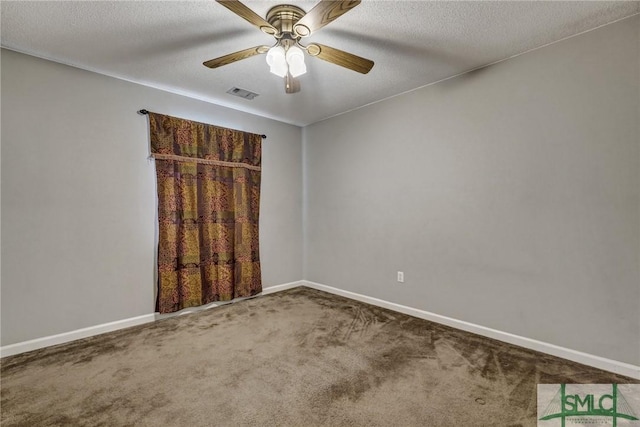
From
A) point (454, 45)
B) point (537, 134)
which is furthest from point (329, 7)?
point (537, 134)

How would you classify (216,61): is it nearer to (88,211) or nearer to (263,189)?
(88,211)

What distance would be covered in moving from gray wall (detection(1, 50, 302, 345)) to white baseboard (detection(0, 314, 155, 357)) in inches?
1.7

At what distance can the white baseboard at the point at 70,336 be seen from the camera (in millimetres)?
2393

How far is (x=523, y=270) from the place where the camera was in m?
2.51

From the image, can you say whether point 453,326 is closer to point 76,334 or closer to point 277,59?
point 277,59

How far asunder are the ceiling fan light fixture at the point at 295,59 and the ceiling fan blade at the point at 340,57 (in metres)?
0.08

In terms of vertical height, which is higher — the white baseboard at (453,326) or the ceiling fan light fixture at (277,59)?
the ceiling fan light fixture at (277,59)

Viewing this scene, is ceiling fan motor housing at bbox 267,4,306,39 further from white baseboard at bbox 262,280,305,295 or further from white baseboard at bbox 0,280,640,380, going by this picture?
white baseboard at bbox 262,280,305,295

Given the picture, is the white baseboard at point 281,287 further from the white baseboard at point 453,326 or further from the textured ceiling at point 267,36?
the textured ceiling at point 267,36

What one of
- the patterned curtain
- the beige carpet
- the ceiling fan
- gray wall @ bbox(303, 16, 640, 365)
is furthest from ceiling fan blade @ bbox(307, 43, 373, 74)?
the beige carpet

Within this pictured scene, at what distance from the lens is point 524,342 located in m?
2.47

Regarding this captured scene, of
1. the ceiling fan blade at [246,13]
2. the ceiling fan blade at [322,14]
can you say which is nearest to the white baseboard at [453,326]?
the ceiling fan blade at [322,14]

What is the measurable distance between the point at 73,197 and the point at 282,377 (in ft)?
7.83

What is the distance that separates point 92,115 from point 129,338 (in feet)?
6.74
